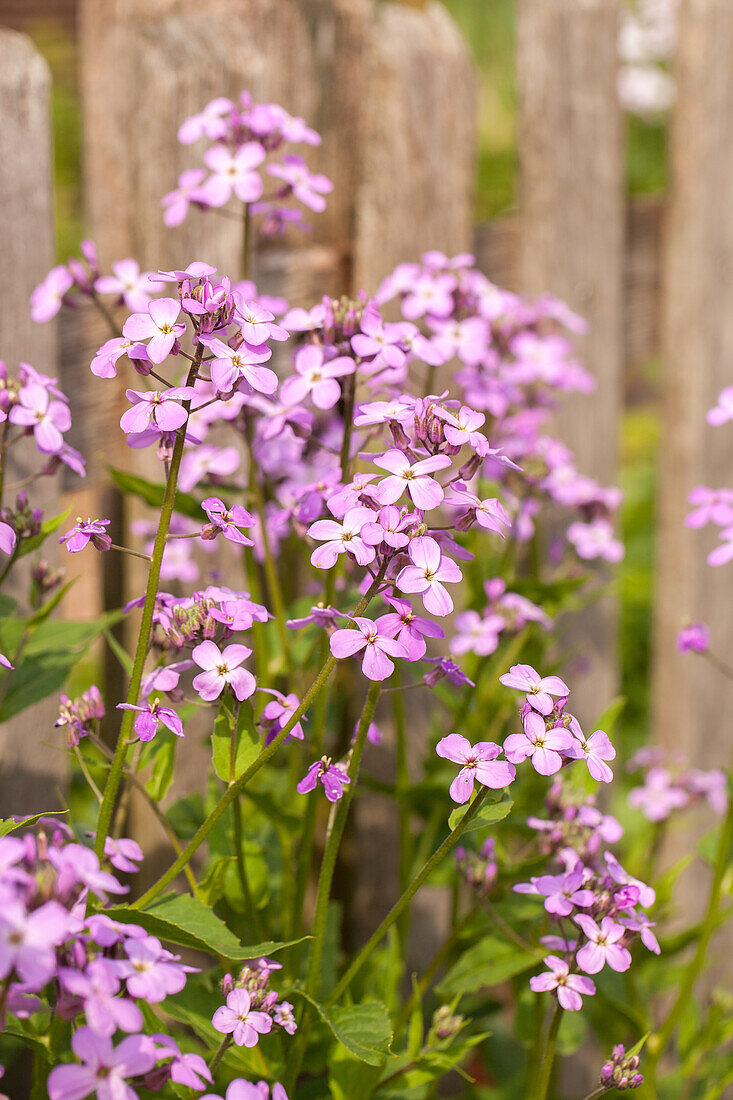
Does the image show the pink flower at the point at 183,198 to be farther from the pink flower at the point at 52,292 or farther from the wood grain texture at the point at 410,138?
the wood grain texture at the point at 410,138

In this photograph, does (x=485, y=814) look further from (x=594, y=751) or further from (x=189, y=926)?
(x=189, y=926)

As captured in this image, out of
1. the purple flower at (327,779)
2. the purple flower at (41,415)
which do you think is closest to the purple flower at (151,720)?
the purple flower at (327,779)

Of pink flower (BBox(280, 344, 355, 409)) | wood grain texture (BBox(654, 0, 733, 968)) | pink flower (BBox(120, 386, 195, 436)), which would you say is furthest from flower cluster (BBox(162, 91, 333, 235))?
wood grain texture (BBox(654, 0, 733, 968))

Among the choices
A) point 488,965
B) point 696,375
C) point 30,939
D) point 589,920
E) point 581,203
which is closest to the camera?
point 30,939

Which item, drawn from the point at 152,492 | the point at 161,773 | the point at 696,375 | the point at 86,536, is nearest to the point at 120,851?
the point at 161,773

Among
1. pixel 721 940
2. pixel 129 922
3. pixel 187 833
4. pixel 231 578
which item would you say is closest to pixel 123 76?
pixel 231 578
